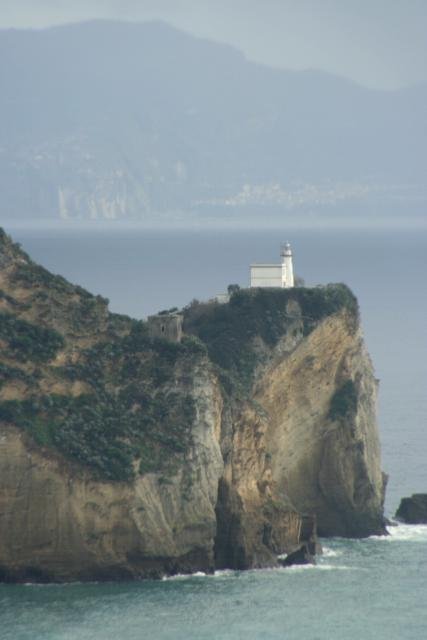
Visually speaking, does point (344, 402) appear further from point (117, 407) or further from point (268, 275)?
point (117, 407)

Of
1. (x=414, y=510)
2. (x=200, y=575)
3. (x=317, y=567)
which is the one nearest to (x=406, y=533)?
(x=414, y=510)

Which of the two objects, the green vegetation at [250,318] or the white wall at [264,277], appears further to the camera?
the white wall at [264,277]

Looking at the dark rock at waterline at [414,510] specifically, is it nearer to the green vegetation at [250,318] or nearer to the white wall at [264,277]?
the green vegetation at [250,318]

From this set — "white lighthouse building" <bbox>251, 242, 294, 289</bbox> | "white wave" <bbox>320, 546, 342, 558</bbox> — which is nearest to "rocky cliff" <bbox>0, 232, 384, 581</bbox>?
"white wave" <bbox>320, 546, 342, 558</bbox>

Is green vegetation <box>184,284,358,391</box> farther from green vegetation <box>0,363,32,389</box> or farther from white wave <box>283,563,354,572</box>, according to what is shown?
green vegetation <box>0,363,32,389</box>

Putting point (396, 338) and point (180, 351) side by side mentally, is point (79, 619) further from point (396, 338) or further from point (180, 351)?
point (396, 338)

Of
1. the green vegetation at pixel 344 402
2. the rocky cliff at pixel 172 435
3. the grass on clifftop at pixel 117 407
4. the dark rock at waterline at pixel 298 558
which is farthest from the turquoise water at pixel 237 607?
the green vegetation at pixel 344 402

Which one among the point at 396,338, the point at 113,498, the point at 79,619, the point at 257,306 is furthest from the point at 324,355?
the point at 396,338
